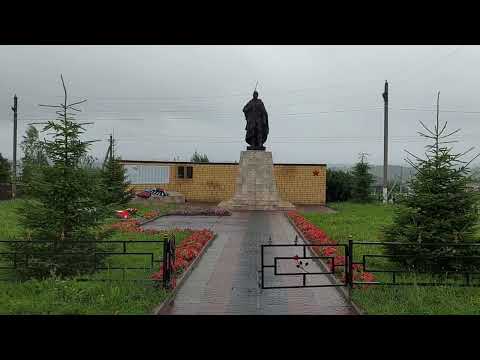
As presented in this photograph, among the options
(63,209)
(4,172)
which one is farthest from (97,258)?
(4,172)

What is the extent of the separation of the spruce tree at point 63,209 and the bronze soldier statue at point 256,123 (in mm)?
16294

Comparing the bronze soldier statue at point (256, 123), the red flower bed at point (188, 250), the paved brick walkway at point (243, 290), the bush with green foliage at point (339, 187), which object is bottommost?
the paved brick walkway at point (243, 290)

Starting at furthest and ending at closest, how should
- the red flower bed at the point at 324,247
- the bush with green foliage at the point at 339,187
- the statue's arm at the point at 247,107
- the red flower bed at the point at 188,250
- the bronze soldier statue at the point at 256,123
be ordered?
1. the bush with green foliage at the point at 339,187
2. the statue's arm at the point at 247,107
3. the bronze soldier statue at the point at 256,123
4. the red flower bed at the point at 188,250
5. the red flower bed at the point at 324,247

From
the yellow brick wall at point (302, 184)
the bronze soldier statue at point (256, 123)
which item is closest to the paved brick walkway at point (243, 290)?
the bronze soldier statue at point (256, 123)

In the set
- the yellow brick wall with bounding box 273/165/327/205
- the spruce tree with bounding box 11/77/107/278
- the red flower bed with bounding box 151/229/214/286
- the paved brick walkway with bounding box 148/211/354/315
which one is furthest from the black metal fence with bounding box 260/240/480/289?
the yellow brick wall with bounding box 273/165/327/205

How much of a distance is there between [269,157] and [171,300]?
1787 cm

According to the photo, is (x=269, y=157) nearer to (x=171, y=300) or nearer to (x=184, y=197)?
(x=184, y=197)

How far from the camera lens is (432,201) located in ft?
27.8

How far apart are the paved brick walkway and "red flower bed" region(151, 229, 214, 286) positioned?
0.21m

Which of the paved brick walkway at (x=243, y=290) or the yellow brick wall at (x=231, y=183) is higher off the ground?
the yellow brick wall at (x=231, y=183)

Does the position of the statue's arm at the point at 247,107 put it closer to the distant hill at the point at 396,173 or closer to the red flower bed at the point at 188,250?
the distant hill at the point at 396,173

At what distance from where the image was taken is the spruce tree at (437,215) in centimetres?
827

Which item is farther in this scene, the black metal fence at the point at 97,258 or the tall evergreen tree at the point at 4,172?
the tall evergreen tree at the point at 4,172

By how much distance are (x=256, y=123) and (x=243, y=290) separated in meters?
17.4
